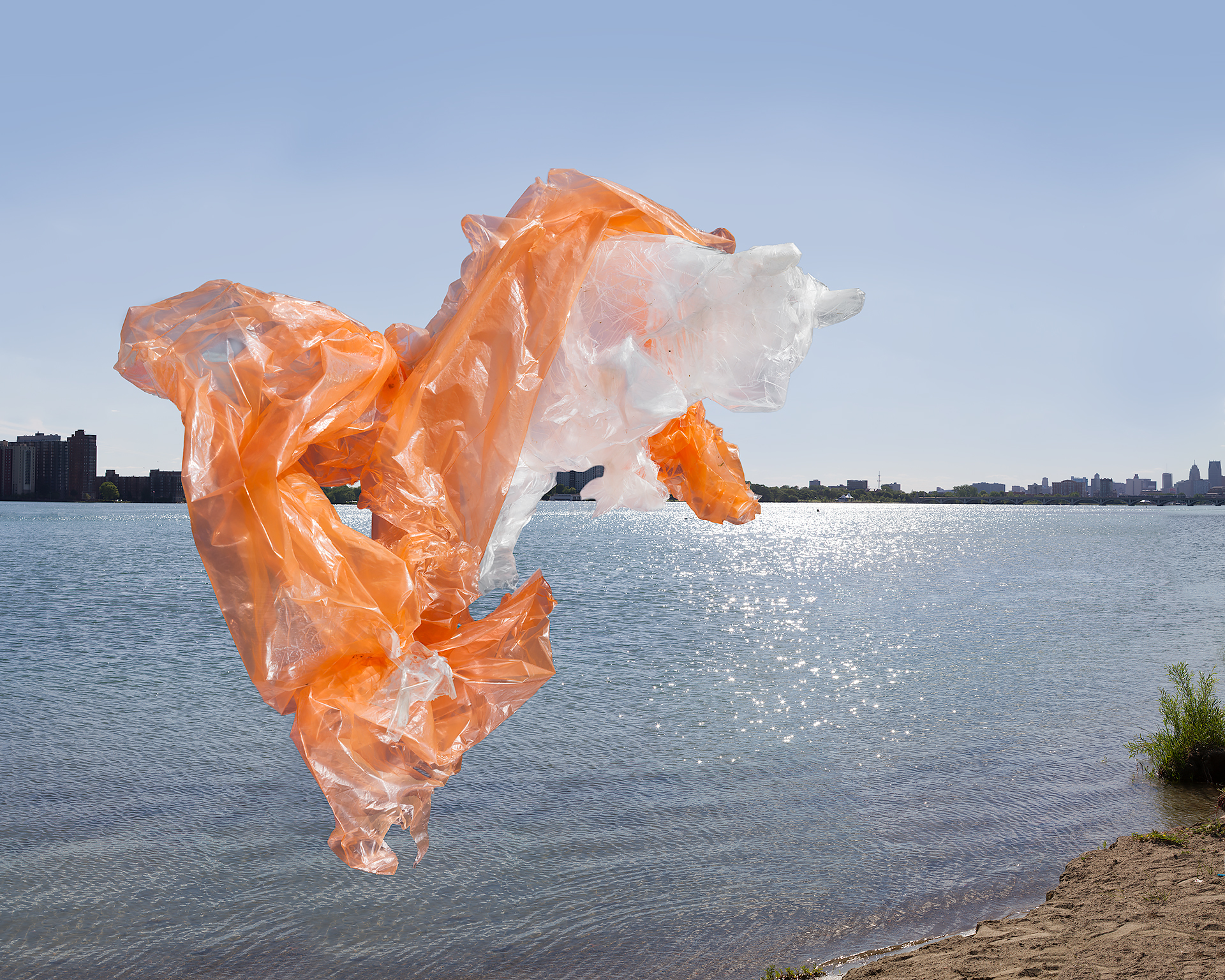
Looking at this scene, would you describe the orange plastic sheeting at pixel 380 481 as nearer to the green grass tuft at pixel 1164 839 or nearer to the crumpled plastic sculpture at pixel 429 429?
the crumpled plastic sculpture at pixel 429 429

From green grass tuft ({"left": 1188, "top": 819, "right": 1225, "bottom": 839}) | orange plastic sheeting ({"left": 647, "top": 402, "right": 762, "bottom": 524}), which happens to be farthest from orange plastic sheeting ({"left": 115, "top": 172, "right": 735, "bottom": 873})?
green grass tuft ({"left": 1188, "top": 819, "right": 1225, "bottom": 839})

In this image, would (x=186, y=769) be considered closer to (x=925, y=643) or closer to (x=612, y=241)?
(x=612, y=241)

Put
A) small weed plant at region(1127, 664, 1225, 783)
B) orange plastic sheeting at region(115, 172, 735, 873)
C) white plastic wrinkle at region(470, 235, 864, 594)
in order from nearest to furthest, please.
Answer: orange plastic sheeting at region(115, 172, 735, 873), white plastic wrinkle at region(470, 235, 864, 594), small weed plant at region(1127, 664, 1225, 783)

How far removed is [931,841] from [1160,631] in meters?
20.4

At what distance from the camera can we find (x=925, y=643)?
23.2 metres

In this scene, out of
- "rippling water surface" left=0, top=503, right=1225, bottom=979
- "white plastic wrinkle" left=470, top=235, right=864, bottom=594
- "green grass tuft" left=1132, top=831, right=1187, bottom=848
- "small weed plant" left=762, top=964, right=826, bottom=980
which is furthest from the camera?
"green grass tuft" left=1132, top=831, right=1187, bottom=848

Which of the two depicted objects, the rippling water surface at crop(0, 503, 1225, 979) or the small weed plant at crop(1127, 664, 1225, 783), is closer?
the rippling water surface at crop(0, 503, 1225, 979)

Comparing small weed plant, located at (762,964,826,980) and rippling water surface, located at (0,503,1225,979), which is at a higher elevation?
small weed plant, located at (762,964,826,980)

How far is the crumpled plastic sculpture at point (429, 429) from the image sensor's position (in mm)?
1900

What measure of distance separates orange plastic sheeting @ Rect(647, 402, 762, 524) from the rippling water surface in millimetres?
348

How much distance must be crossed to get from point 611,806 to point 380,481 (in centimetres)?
887

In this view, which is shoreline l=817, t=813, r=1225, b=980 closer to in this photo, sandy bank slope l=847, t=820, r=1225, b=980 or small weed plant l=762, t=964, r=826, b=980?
sandy bank slope l=847, t=820, r=1225, b=980

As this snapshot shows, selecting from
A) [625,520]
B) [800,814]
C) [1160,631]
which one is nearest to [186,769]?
[800,814]

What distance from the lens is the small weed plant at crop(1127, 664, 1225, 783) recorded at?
9.98m
